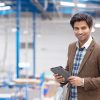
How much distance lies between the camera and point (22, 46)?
17812 mm

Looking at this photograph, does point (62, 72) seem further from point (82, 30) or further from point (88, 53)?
point (82, 30)

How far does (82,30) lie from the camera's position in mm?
2385

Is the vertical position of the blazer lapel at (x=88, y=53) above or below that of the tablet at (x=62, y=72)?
above

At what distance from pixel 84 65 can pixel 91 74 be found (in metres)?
0.09

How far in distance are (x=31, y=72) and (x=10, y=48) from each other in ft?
6.15

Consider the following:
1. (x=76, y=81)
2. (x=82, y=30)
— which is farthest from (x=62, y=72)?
(x=82, y=30)

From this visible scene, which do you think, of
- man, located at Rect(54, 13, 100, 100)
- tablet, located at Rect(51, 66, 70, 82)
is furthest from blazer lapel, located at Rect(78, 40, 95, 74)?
tablet, located at Rect(51, 66, 70, 82)

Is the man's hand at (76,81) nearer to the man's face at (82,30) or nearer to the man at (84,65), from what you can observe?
the man at (84,65)

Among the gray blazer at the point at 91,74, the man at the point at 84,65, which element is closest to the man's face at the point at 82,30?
the man at the point at 84,65

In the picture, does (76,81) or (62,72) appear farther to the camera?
(62,72)

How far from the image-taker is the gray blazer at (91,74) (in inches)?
93.1

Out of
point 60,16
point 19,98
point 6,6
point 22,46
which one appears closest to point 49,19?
point 60,16

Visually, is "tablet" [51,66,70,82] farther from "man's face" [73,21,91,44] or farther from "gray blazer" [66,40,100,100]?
"man's face" [73,21,91,44]

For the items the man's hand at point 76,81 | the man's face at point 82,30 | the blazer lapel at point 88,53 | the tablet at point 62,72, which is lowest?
the man's hand at point 76,81
